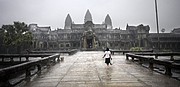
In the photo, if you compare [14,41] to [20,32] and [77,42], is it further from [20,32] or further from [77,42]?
[77,42]

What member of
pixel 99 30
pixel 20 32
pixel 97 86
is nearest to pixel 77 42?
pixel 99 30

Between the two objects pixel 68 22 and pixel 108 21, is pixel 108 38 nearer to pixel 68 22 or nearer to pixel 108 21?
pixel 108 21

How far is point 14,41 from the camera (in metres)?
43.5

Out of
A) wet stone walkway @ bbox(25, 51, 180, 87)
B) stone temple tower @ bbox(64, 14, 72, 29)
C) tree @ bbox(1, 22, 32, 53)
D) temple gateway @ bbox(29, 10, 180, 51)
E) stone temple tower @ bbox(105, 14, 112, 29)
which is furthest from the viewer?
stone temple tower @ bbox(105, 14, 112, 29)

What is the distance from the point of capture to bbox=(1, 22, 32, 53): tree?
42969mm

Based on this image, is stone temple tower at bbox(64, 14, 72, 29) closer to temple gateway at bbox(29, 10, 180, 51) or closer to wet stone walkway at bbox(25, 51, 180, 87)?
temple gateway at bbox(29, 10, 180, 51)

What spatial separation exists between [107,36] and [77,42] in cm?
1402

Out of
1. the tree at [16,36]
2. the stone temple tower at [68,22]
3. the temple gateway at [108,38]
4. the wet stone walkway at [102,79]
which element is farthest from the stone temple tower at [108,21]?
the wet stone walkway at [102,79]

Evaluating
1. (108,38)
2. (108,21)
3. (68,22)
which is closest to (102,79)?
(108,38)

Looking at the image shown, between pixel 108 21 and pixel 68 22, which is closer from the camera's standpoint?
pixel 68 22

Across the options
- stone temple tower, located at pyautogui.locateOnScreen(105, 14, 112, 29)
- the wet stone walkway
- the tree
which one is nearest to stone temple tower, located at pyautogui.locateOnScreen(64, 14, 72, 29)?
stone temple tower, located at pyautogui.locateOnScreen(105, 14, 112, 29)

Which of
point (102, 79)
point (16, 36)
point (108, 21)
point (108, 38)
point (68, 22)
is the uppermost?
point (108, 21)

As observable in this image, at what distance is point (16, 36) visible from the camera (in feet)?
144

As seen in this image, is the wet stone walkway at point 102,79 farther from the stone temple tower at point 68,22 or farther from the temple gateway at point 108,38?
the stone temple tower at point 68,22
